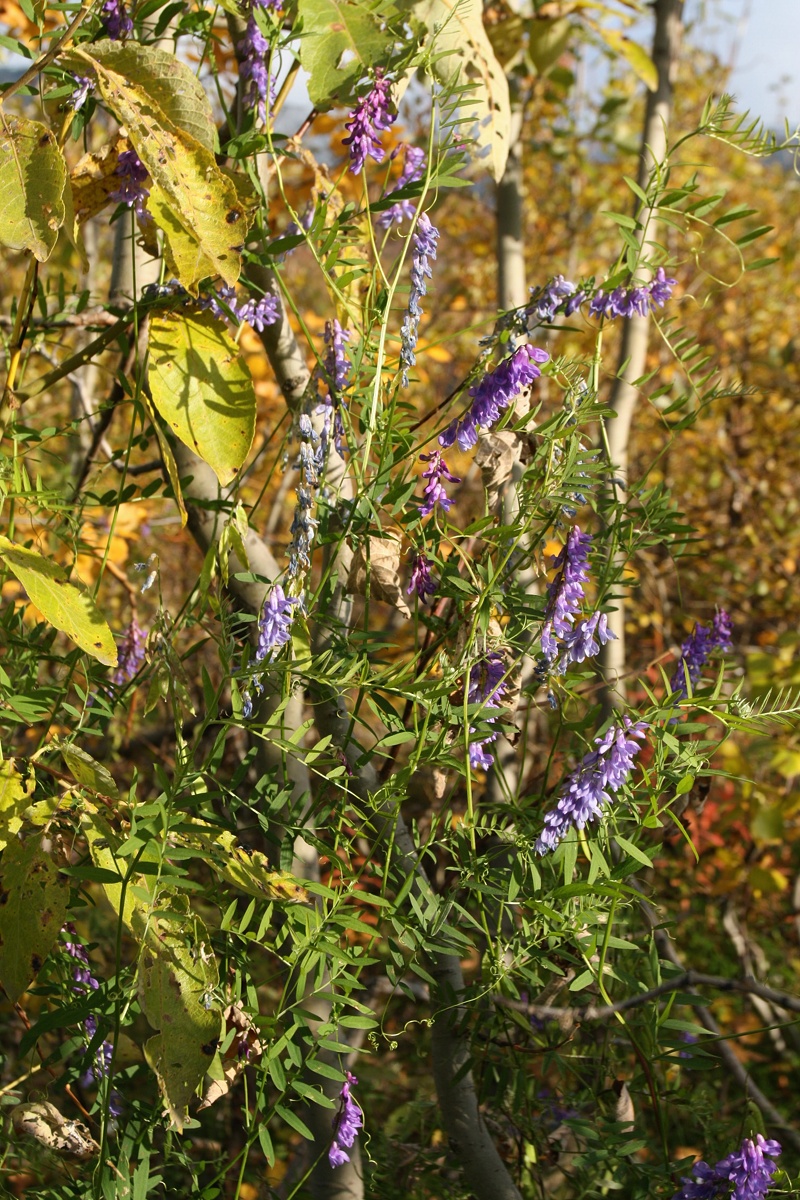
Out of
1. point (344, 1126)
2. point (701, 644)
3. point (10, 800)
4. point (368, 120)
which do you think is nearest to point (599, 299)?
point (368, 120)

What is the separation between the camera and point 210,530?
4.00 feet

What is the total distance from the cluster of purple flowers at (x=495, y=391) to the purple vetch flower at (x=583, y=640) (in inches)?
7.6

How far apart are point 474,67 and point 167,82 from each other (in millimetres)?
435

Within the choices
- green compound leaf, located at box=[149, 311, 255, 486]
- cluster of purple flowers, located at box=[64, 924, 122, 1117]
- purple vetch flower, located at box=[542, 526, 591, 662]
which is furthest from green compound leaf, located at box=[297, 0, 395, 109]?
cluster of purple flowers, located at box=[64, 924, 122, 1117]

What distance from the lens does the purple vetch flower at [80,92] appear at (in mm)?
955

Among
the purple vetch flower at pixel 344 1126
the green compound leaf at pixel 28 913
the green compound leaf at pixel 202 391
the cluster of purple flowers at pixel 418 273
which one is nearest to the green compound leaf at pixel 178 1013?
the green compound leaf at pixel 28 913

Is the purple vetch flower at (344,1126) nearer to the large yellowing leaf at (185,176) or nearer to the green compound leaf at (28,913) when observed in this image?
the green compound leaf at (28,913)

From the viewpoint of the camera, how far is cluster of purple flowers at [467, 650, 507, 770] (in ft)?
3.13

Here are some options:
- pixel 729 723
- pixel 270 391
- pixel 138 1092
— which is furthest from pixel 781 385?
pixel 729 723

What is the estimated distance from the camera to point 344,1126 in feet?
3.18

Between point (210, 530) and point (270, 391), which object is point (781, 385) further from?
point (210, 530)

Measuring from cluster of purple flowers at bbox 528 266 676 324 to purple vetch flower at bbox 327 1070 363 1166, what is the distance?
2.39 feet

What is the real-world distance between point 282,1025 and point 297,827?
0.72ft

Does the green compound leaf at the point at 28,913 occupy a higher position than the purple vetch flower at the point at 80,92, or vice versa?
the purple vetch flower at the point at 80,92
